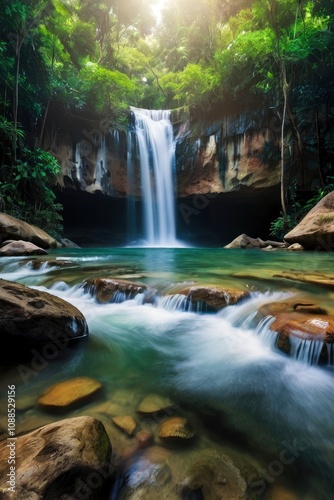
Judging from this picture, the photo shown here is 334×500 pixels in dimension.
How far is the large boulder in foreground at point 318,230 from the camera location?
7.99 metres

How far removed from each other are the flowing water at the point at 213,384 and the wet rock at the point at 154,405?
53 mm

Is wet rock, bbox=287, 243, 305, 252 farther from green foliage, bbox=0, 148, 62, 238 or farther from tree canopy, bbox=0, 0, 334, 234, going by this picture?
green foliage, bbox=0, 148, 62, 238

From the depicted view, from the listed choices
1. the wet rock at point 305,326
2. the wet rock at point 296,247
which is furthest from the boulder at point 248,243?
the wet rock at point 305,326

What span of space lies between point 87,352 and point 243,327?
1.67 m

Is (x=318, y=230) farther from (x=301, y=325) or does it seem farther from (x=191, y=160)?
(x=191, y=160)

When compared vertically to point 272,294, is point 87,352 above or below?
below

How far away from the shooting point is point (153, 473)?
1.27 metres

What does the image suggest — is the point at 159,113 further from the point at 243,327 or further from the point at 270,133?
the point at 243,327

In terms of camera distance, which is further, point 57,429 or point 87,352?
point 87,352

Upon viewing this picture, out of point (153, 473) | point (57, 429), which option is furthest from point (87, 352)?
point (153, 473)

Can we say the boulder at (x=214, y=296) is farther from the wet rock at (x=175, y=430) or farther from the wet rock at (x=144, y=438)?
the wet rock at (x=144, y=438)

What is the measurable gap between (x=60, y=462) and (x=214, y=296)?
266cm

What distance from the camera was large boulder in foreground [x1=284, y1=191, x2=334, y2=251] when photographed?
7988 millimetres

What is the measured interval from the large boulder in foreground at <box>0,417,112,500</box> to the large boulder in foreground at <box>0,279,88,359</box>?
1.27 meters
